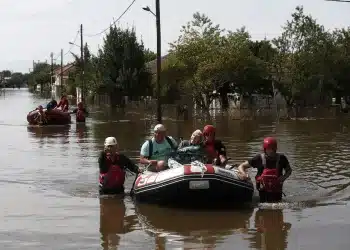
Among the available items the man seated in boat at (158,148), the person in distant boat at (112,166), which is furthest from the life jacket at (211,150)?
the person in distant boat at (112,166)

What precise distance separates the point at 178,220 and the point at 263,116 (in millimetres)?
34134

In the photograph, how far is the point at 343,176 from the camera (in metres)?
15.0

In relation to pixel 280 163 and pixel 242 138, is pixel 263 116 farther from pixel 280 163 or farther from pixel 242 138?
pixel 280 163

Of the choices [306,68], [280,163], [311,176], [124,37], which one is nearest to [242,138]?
[311,176]

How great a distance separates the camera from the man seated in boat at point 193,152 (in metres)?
11.6

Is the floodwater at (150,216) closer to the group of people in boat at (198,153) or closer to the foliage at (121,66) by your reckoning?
the group of people in boat at (198,153)

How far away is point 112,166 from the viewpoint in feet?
38.5

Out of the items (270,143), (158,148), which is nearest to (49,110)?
(158,148)

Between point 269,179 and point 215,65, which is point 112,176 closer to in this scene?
point 269,179

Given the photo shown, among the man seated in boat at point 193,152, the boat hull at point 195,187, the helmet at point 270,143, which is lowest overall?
the boat hull at point 195,187

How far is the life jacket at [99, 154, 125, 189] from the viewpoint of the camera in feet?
38.5

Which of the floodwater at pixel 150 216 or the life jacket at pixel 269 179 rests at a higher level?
the life jacket at pixel 269 179

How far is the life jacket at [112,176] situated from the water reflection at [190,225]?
77 centimetres

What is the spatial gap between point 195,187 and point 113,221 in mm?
1472
